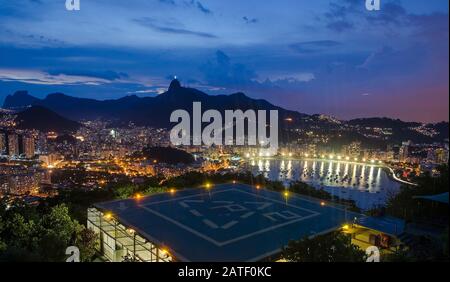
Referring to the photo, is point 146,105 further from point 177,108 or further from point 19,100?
point 19,100

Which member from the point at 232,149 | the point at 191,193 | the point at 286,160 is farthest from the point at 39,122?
the point at 191,193

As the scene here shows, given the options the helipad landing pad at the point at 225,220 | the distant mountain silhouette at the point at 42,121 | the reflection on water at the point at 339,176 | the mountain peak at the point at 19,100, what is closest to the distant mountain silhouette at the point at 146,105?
the mountain peak at the point at 19,100

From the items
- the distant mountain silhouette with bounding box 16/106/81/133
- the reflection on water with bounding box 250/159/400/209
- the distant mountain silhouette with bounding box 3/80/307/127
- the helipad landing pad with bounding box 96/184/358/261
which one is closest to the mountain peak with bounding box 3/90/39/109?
the distant mountain silhouette with bounding box 3/80/307/127

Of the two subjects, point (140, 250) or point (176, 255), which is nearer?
point (176, 255)

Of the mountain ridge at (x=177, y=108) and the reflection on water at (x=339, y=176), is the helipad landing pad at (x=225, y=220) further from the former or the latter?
the reflection on water at (x=339, y=176)

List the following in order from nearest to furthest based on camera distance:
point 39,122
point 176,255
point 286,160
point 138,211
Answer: point 176,255 → point 138,211 → point 39,122 → point 286,160

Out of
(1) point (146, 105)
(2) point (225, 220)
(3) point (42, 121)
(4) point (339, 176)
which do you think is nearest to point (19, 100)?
(3) point (42, 121)
